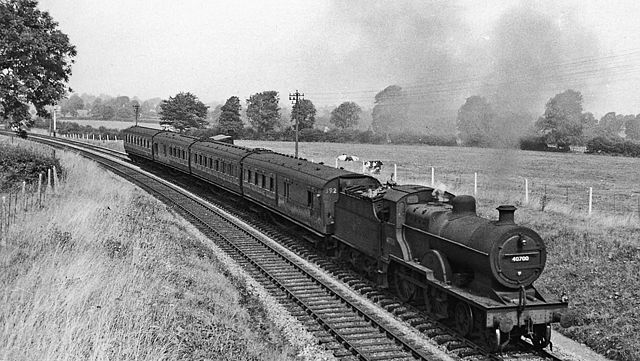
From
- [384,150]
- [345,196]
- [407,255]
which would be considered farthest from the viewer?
[384,150]

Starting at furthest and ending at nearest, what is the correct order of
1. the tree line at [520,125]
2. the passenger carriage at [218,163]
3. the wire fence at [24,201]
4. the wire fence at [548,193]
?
the passenger carriage at [218,163], the wire fence at [548,193], the tree line at [520,125], the wire fence at [24,201]

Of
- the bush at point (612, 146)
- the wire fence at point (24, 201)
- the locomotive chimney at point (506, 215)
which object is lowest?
the wire fence at point (24, 201)

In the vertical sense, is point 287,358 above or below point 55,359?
below

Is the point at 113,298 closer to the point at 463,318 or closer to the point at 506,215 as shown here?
the point at 463,318

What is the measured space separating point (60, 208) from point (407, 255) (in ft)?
36.3

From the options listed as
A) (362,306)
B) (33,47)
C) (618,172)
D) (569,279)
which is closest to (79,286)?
(362,306)

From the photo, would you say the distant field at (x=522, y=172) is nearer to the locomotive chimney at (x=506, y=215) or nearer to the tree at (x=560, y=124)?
the tree at (x=560, y=124)

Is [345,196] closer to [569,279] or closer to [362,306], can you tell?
[362,306]

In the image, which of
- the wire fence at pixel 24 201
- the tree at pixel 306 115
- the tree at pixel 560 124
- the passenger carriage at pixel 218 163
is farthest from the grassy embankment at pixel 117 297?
the tree at pixel 306 115

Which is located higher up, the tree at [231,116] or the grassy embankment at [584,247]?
the tree at [231,116]

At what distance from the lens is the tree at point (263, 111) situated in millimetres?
86250

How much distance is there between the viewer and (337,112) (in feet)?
342

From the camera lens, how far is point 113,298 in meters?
10.4

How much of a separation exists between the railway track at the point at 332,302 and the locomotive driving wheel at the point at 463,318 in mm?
230
